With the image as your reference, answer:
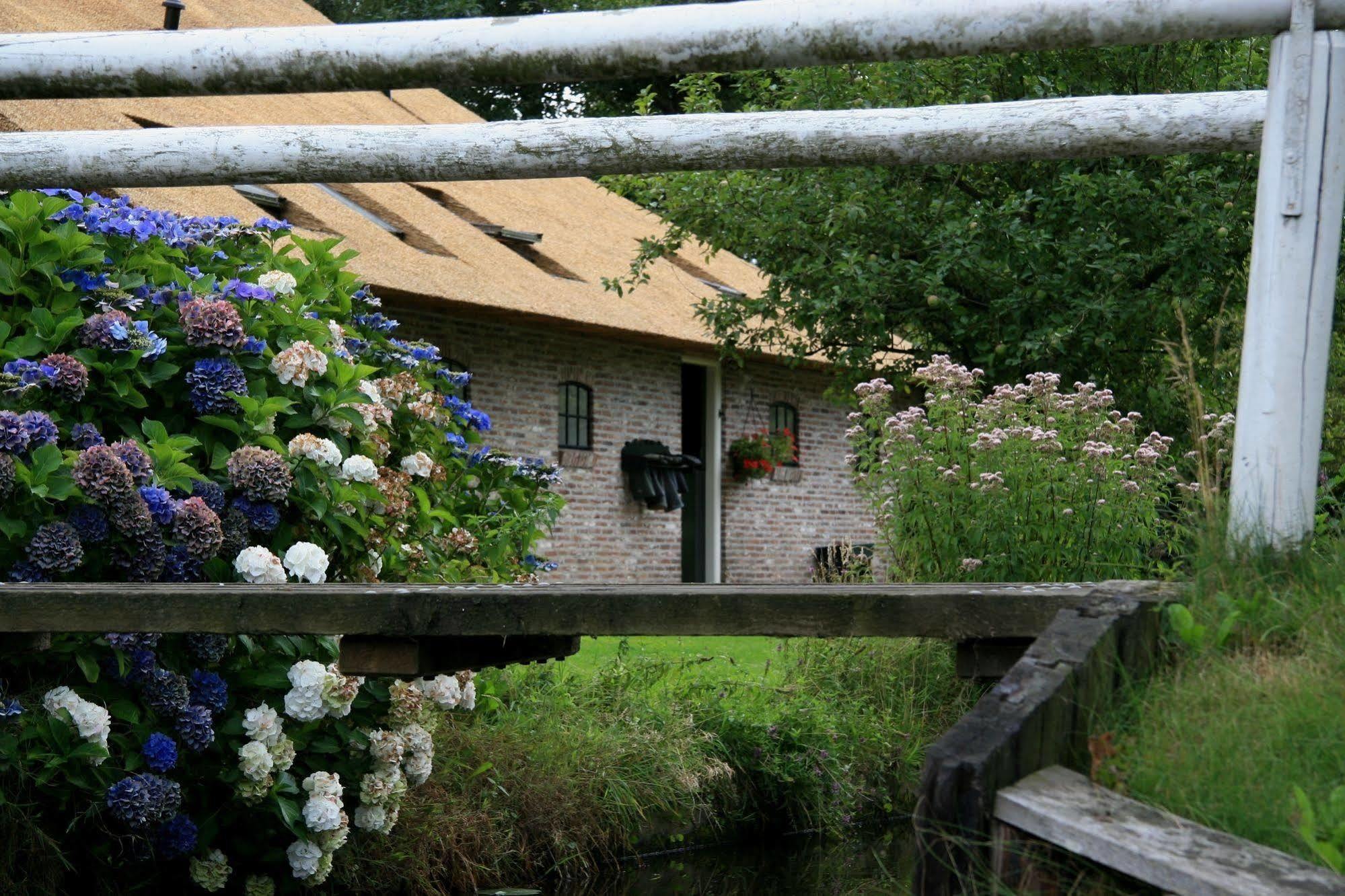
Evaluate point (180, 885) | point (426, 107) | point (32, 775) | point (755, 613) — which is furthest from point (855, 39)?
point (426, 107)

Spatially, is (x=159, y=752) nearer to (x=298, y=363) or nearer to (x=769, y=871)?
(x=298, y=363)

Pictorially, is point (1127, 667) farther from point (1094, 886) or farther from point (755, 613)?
point (755, 613)

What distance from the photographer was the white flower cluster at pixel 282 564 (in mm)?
4418

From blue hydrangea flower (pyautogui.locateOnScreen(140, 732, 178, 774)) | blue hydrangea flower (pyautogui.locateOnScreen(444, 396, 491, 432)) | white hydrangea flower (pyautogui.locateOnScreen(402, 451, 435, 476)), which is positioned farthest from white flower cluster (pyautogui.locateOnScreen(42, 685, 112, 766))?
blue hydrangea flower (pyautogui.locateOnScreen(444, 396, 491, 432))

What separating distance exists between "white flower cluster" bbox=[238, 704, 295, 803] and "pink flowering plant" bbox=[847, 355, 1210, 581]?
10.6ft

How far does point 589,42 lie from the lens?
403cm

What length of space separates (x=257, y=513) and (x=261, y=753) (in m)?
0.69

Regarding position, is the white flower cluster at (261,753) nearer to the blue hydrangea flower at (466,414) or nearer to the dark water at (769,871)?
the dark water at (769,871)

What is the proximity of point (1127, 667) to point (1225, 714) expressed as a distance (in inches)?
8.4

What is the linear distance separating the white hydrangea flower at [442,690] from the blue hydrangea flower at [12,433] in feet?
4.83

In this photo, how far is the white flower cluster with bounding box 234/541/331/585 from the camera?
4418 mm

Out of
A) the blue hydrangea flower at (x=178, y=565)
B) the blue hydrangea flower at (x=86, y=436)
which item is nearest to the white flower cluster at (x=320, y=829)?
the blue hydrangea flower at (x=178, y=565)

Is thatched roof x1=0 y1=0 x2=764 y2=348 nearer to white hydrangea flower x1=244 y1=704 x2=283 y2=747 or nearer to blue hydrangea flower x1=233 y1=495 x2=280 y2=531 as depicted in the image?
blue hydrangea flower x1=233 y1=495 x2=280 y2=531

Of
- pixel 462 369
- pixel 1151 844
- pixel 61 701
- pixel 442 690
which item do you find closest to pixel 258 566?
pixel 61 701
